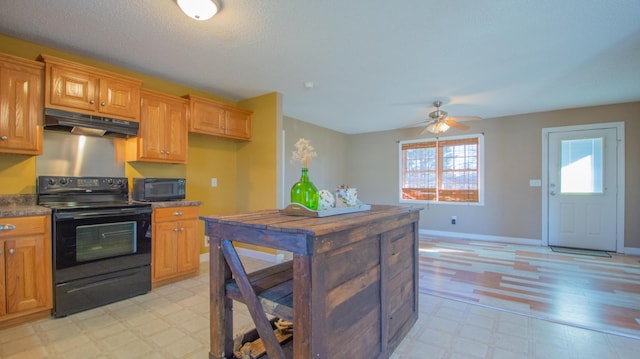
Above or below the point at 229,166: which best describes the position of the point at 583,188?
below

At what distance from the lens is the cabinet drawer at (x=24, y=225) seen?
2037mm

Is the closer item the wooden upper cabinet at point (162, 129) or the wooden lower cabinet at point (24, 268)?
the wooden lower cabinet at point (24, 268)

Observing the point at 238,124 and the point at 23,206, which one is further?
the point at 238,124

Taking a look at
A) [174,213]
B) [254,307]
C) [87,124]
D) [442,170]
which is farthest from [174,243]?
[442,170]

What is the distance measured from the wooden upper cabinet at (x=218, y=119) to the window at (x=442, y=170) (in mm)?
3724

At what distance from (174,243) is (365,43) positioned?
2.78 metres

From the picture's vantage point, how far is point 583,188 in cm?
452

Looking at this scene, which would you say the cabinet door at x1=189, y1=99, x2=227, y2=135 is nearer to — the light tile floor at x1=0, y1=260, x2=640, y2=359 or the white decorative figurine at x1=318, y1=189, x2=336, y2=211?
the light tile floor at x1=0, y1=260, x2=640, y2=359

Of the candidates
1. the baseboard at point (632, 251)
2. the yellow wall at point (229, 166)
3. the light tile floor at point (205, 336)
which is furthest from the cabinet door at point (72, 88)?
the baseboard at point (632, 251)

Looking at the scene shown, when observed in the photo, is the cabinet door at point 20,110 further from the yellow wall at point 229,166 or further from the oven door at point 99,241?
the yellow wall at point 229,166

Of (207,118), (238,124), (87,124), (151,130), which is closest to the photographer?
(87,124)

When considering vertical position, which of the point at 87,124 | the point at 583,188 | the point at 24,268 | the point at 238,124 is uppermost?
the point at 238,124

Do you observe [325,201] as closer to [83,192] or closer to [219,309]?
[219,309]

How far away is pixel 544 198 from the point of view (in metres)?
4.79
